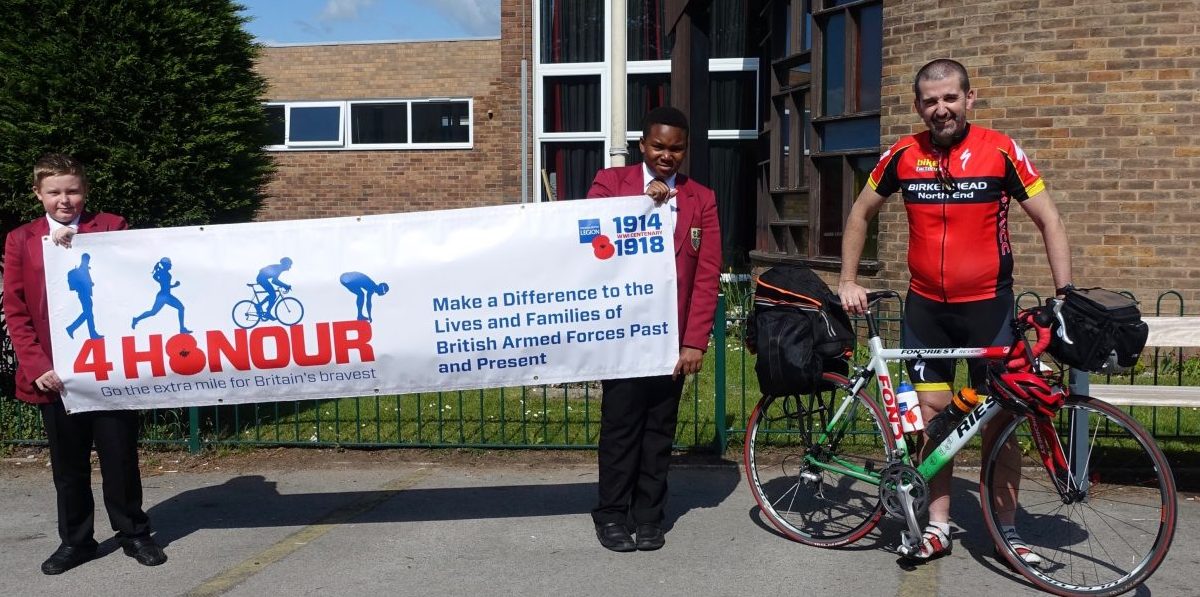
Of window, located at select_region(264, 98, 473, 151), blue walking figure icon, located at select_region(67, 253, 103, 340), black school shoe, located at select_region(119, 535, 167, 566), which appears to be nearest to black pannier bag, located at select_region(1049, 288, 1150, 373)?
black school shoe, located at select_region(119, 535, 167, 566)

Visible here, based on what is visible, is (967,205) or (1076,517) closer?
(967,205)

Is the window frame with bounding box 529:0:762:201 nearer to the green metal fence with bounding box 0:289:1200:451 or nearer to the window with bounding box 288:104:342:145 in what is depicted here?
the window with bounding box 288:104:342:145

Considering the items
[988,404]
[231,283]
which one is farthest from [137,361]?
[988,404]

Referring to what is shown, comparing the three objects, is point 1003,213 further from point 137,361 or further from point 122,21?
point 122,21

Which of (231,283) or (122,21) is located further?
(122,21)

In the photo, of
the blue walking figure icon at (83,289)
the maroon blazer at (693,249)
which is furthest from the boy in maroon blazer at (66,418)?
the maroon blazer at (693,249)

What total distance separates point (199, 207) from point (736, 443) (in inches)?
146

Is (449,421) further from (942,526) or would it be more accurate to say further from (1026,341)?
(1026,341)

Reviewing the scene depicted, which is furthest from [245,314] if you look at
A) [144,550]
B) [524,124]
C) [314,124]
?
[314,124]

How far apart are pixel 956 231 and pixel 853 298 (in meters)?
0.50

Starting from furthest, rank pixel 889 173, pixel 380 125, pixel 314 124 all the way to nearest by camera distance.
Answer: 1. pixel 314 124
2. pixel 380 125
3. pixel 889 173

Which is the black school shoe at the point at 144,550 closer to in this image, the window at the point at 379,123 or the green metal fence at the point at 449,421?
the green metal fence at the point at 449,421

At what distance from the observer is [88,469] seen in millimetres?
4945

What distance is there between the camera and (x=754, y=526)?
537 cm
